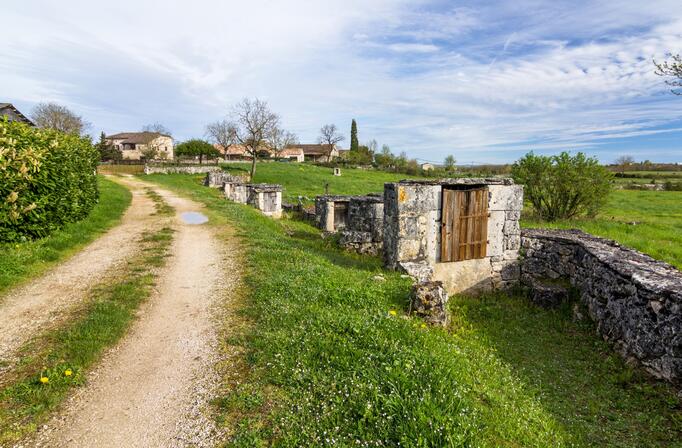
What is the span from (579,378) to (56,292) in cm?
935

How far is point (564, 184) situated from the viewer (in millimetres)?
17531

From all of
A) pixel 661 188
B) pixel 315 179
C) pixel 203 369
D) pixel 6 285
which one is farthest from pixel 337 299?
pixel 661 188

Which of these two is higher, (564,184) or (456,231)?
(564,184)

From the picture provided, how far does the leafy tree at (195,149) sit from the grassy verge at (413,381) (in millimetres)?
62923

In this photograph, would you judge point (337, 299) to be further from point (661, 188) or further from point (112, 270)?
point (661, 188)

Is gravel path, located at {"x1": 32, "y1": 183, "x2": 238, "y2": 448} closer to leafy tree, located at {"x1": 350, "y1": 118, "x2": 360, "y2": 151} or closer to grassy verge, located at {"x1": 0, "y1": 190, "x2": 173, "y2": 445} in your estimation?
grassy verge, located at {"x1": 0, "y1": 190, "x2": 173, "y2": 445}

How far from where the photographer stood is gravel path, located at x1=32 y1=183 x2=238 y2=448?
12.4ft

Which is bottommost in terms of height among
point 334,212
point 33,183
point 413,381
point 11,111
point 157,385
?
point 157,385

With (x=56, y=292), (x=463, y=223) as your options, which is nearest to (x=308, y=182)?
(x=463, y=223)

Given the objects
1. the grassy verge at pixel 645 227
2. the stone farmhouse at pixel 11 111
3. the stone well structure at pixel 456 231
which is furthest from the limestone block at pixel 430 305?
the stone farmhouse at pixel 11 111

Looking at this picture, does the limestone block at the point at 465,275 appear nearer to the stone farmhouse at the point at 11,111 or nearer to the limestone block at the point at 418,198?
the limestone block at the point at 418,198

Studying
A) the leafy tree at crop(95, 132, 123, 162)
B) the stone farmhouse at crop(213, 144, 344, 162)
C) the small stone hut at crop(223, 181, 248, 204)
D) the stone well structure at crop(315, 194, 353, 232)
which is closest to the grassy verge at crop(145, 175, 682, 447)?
the stone well structure at crop(315, 194, 353, 232)

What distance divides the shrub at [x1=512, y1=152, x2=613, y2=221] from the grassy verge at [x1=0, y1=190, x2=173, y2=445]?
1718 centimetres

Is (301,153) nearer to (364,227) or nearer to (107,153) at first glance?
(107,153)
